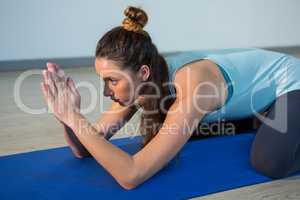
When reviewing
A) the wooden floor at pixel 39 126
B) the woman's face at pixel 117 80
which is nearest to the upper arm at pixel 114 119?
the woman's face at pixel 117 80

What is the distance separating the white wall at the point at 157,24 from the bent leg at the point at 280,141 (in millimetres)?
2944

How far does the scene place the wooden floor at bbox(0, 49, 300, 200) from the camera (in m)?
1.67

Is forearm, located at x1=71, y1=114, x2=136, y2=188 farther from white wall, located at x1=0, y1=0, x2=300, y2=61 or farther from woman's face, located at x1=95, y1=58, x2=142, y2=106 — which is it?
white wall, located at x1=0, y1=0, x2=300, y2=61

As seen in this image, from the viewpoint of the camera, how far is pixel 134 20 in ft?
5.05

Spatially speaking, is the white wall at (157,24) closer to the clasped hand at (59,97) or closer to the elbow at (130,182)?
the clasped hand at (59,97)

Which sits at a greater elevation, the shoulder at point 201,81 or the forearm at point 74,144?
the shoulder at point 201,81

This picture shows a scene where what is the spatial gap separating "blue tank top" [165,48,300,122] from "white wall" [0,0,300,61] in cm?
268

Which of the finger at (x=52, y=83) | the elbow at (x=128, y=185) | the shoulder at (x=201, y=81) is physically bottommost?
the elbow at (x=128, y=185)

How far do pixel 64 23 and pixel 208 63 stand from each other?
9.53 ft

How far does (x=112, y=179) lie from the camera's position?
5.16 feet

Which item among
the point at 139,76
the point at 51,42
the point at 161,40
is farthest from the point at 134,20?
the point at 161,40

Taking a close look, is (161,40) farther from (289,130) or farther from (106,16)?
(289,130)

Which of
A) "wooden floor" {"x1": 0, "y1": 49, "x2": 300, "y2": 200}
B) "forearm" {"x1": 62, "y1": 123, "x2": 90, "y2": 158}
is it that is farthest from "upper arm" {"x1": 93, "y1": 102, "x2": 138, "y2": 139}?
"wooden floor" {"x1": 0, "y1": 49, "x2": 300, "y2": 200}

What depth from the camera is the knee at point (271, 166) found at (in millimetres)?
1694
